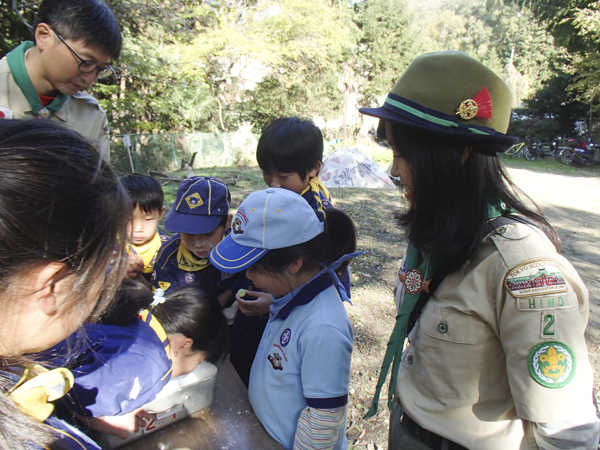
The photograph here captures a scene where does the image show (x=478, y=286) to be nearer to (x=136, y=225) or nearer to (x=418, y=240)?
(x=418, y=240)

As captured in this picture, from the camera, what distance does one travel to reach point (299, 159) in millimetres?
2479

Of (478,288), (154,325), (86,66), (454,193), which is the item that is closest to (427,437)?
(478,288)

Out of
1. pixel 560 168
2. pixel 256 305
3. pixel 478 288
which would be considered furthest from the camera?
pixel 560 168

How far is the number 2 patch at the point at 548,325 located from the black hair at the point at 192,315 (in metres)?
1.19

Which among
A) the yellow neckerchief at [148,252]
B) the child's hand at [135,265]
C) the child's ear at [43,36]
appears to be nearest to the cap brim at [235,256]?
the child's hand at [135,265]

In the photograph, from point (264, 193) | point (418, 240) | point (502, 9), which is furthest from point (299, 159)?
point (502, 9)

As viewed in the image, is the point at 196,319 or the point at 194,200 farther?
the point at 194,200

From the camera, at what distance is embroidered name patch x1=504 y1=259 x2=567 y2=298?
0.93 metres

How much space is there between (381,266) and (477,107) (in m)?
4.22

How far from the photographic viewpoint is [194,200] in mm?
2098

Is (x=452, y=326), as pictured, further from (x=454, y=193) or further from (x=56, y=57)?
(x=56, y=57)

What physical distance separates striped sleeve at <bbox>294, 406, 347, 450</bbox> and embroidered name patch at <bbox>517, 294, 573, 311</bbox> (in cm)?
67

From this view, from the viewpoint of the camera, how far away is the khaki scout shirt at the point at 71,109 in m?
1.96

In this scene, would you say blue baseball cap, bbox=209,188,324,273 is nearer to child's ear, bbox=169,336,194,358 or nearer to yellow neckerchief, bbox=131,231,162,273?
child's ear, bbox=169,336,194,358
